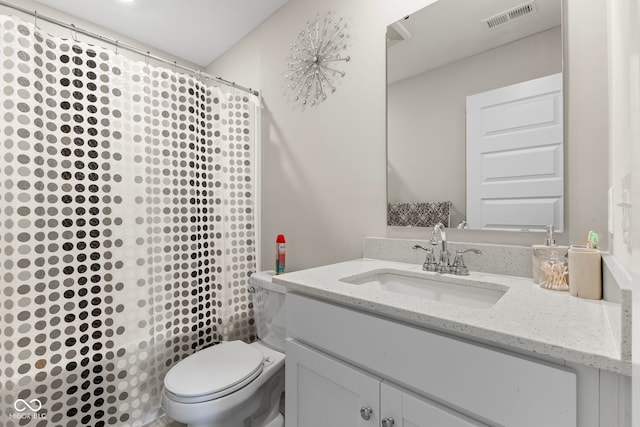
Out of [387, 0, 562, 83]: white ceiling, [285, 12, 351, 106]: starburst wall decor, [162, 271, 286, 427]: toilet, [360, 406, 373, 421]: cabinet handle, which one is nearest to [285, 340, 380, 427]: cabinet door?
[360, 406, 373, 421]: cabinet handle

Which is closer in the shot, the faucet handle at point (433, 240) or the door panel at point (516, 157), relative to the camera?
the door panel at point (516, 157)

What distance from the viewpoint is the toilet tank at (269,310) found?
159cm

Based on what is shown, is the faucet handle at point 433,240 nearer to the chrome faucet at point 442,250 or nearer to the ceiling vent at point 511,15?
the chrome faucet at point 442,250

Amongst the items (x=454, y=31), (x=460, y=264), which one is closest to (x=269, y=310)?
(x=460, y=264)

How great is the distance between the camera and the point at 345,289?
0.91 meters

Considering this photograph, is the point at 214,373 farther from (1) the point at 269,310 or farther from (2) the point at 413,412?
(2) the point at 413,412

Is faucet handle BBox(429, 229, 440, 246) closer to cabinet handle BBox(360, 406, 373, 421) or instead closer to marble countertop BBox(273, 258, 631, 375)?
marble countertop BBox(273, 258, 631, 375)

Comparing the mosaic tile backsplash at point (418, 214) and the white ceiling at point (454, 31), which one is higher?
the white ceiling at point (454, 31)

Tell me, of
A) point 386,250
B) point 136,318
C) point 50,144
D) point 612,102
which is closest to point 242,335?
point 136,318

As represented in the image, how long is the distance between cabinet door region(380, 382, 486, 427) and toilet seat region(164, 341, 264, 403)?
2.37ft

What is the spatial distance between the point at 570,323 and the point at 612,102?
691mm

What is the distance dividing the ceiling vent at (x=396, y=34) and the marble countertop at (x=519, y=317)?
44.5 inches

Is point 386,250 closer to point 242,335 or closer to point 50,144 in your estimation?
point 242,335

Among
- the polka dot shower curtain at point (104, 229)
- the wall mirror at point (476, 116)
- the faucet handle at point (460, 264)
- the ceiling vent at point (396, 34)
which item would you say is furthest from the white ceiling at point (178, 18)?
the faucet handle at point (460, 264)
